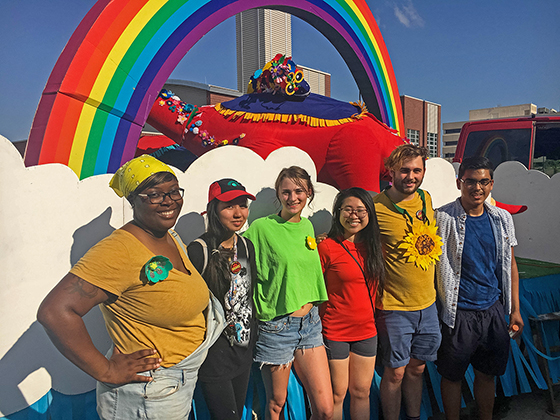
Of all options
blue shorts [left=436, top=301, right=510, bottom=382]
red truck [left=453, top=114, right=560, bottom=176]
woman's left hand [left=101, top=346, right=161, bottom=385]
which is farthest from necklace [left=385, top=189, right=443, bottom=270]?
red truck [left=453, top=114, right=560, bottom=176]

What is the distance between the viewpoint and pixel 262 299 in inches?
69.7

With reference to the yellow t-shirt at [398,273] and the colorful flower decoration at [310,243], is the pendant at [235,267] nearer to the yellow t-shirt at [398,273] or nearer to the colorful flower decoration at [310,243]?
the colorful flower decoration at [310,243]

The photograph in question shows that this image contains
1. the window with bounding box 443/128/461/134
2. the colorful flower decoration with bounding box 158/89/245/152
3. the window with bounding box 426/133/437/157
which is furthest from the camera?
the window with bounding box 443/128/461/134

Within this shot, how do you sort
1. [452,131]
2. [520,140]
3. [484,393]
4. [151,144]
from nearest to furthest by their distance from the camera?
[484,393] → [151,144] → [520,140] → [452,131]

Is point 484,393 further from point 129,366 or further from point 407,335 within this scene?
point 129,366

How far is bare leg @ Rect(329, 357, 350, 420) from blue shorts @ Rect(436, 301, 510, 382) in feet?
2.28

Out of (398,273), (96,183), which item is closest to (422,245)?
(398,273)

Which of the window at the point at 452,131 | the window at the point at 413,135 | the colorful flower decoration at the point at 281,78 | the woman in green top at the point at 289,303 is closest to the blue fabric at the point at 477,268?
the woman in green top at the point at 289,303

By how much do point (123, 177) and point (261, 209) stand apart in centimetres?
97

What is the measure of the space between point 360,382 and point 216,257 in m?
1.05

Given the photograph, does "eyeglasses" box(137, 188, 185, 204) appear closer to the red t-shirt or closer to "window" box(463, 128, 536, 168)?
the red t-shirt

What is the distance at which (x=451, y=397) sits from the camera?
2242 millimetres

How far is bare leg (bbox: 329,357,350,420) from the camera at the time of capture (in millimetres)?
1884

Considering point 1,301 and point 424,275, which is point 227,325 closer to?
point 1,301
